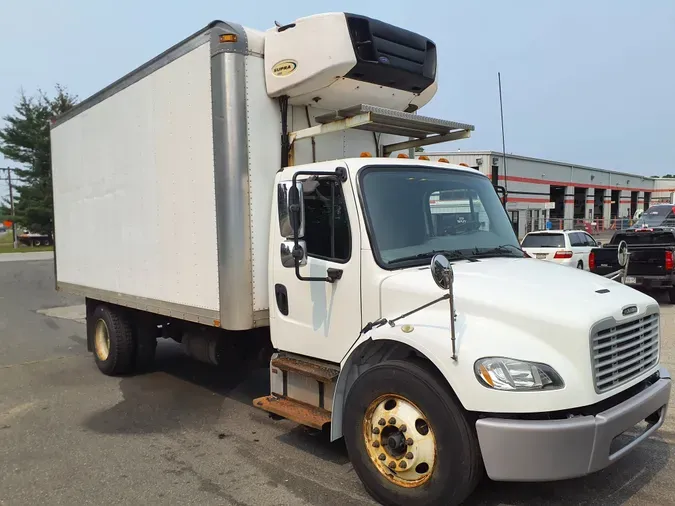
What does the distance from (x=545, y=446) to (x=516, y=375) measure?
1.27ft

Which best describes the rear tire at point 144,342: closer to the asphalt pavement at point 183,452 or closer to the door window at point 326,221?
the asphalt pavement at point 183,452

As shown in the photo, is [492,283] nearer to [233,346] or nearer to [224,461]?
[224,461]

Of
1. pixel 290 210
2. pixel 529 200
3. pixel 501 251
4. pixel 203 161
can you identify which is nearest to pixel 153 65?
pixel 203 161

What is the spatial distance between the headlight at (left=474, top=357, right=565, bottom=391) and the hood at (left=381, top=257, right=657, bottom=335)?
23 centimetres

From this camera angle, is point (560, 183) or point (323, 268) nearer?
point (323, 268)

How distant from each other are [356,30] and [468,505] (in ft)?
11.8

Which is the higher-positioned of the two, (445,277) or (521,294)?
(445,277)

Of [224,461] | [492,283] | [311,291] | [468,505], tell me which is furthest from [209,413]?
[492,283]

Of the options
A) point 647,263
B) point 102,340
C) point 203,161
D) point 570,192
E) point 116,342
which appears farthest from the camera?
point 570,192

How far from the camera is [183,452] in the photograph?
15.7ft

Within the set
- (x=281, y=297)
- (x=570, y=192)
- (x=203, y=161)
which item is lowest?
(x=281, y=297)

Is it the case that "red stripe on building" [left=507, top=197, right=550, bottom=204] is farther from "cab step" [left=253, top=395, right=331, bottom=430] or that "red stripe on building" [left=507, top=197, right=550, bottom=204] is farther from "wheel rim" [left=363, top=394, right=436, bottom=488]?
"wheel rim" [left=363, top=394, right=436, bottom=488]

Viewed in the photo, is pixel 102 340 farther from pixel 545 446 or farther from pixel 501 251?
pixel 545 446

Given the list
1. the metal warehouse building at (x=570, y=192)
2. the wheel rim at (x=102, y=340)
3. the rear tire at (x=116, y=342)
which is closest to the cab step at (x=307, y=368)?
the rear tire at (x=116, y=342)
